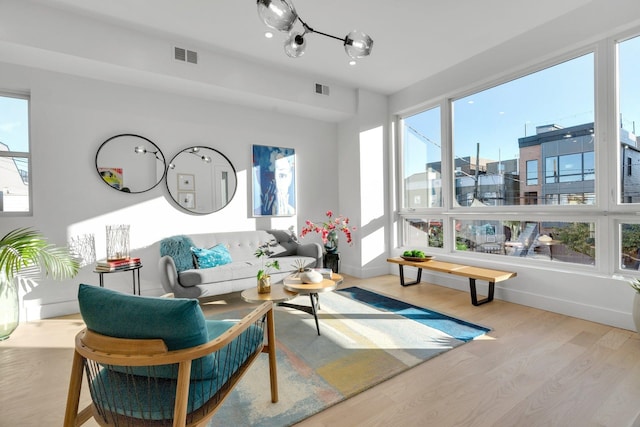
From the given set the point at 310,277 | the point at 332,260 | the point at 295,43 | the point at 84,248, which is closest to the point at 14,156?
the point at 84,248

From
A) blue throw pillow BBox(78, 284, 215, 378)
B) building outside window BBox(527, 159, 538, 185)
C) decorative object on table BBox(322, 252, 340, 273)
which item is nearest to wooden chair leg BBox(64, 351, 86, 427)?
blue throw pillow BBox(78, 284, 215, 378)

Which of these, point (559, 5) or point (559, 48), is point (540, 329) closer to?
point (559, 48)

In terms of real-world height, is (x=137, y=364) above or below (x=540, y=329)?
above

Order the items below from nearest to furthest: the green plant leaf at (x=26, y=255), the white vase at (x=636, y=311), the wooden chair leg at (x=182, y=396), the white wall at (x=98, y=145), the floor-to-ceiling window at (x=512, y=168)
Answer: the wooden chair leg at (x=182, y=396)
the white vase at (x=636, y=311)
the green plant leaf at (x=26, y=255)
the floor-to-ceiling window at (x=512, y=168)
the white wall at (x=98, y=145)

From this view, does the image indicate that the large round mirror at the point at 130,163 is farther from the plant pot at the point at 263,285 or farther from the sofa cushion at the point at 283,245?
the plant pot at the point at 263,285

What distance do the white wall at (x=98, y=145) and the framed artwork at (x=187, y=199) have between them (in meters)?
0.12

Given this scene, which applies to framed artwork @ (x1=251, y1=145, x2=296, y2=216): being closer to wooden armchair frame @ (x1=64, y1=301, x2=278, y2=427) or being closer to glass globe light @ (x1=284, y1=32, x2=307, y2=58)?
glass globe light @ (x1=284, y1=32, x2=307, y2=58)

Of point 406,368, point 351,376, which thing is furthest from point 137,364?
point 406,368

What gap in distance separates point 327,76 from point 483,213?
9.55 ft

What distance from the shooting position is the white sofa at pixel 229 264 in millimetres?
3316

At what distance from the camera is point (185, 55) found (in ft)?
11.6

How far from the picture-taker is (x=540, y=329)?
2787mm

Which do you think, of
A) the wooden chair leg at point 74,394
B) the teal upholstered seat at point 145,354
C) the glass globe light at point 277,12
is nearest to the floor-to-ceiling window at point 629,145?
the glass globe light at point 277,12

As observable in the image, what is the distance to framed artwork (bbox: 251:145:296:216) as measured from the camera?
4695mm
